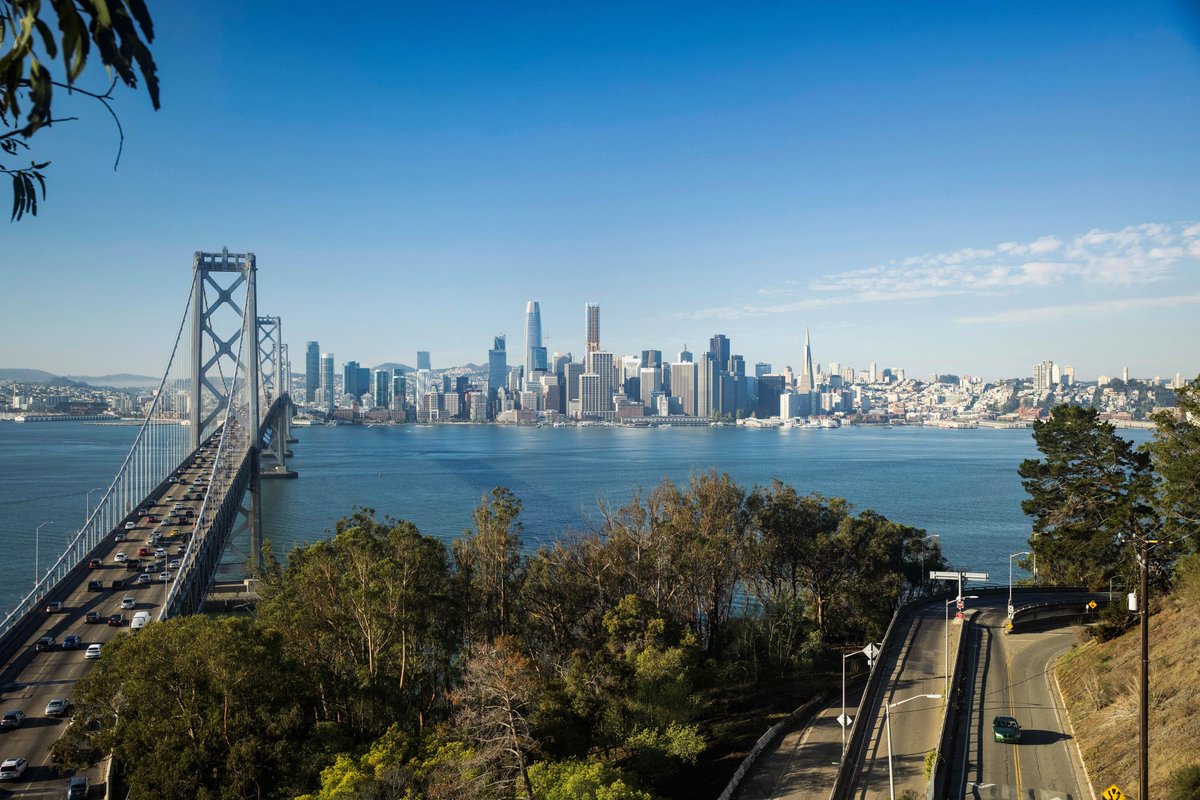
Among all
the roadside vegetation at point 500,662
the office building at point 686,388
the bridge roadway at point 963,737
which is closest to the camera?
the roadside vegetation at point 500,662

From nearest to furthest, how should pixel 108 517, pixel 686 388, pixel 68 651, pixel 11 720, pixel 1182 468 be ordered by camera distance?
pixel 11 720
pixel 1182 468
pixel 68 651
pixel 108 517
pixel 686 388

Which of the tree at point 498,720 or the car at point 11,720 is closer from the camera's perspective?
the tree at point 498,720

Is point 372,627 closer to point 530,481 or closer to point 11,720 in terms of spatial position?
point 11,720

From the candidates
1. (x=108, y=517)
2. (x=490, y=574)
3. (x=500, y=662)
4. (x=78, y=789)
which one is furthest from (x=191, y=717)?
(x=108, y=517)

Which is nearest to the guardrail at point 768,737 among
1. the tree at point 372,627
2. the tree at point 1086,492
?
the tree at point 372,627

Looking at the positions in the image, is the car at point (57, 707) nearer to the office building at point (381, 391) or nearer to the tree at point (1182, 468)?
the tree at point (1182, 468)

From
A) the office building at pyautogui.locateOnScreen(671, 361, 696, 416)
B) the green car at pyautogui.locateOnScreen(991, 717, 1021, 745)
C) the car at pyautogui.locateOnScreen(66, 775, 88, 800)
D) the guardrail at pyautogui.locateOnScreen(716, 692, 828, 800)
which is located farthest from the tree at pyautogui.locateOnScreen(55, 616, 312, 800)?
the office building at pyautogui.locateOnScreen(671, 361, 696, 416)
